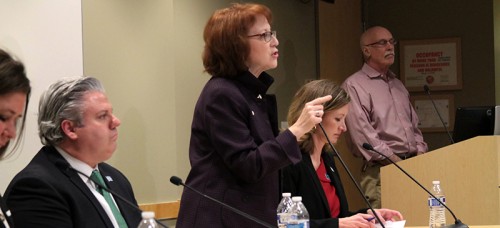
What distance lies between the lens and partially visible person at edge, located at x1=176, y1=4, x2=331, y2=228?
2.82m

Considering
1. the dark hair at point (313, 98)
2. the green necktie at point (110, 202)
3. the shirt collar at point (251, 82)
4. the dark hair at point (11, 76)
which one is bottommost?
the green necktie at point (110, 202)

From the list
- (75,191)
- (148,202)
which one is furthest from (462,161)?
(75,191)

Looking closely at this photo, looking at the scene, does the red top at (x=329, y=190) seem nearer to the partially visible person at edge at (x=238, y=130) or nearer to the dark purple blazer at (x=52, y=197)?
the partially visible person at edge at (x=238, y=130)

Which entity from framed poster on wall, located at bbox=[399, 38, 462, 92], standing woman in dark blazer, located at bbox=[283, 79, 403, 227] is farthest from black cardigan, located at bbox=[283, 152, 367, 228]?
framed poster on wall, located at bbox=[399, 38, 462, 92]

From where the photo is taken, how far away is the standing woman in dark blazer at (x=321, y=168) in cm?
350

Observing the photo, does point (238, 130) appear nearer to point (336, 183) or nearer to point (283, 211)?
point (283, 211)

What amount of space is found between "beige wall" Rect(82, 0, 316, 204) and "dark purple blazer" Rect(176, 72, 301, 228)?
131 cm

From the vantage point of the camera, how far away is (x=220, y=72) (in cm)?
302

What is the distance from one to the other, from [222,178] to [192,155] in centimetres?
17

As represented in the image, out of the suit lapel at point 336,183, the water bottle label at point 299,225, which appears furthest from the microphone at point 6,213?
the suit lapel at point 336,183

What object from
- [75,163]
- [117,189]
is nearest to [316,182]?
[117,189]

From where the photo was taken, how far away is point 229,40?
3.03 metres

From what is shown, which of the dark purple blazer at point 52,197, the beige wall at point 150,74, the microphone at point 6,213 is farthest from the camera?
the beige wall at point 150,74

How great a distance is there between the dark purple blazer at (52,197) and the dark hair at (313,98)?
1.38 meters
